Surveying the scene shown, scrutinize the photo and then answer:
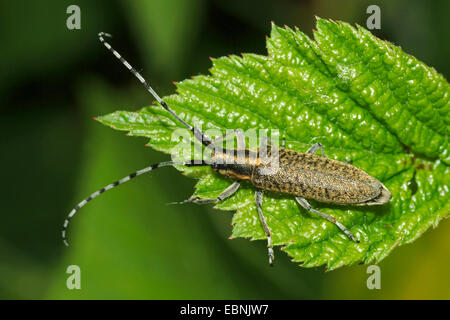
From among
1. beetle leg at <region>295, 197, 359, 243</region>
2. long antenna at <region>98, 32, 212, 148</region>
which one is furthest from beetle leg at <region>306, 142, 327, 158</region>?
long antenna at <region>98, 32, 212, 148</region>

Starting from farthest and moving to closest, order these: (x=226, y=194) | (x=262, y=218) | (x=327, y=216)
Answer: (x=226, y=194)
(x=327, y=216)
(x=262, y=218)

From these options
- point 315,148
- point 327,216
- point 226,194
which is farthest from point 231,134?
point 327,216

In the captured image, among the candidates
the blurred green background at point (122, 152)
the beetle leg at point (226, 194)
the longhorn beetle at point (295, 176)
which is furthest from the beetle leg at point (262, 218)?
the blurred green background at point (122, 152)

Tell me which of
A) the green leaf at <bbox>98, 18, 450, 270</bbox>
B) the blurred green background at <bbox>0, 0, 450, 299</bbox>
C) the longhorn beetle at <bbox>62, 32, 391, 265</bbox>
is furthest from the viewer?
the blurred green background at <bbox>0, 0, 450, 299</bbox>

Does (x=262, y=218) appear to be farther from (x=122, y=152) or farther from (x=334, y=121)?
(x=122, y=152)

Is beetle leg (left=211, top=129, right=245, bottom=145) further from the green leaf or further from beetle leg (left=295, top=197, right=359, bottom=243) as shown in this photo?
beetle leg (left=295, top=197, right=359, bottom=243)

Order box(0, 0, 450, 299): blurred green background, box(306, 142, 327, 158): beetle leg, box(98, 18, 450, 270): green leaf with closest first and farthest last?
1. box(98, 18, 450, 270): green leaf
2. box(306, 142, 327, 158): beetle leg
3. box(0, 0, 450, 299): blurred green background

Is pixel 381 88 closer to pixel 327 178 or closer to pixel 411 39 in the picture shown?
pixel 327 178

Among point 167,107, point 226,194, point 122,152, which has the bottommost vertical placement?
point 226,194
